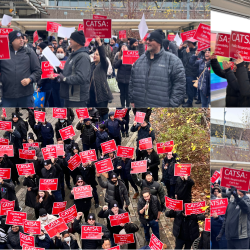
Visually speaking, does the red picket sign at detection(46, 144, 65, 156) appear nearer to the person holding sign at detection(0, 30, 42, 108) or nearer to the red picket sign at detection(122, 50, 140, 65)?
the person holding sign at detection(0, 30, 42, 108)

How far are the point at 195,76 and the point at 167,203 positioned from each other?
1.84 metres

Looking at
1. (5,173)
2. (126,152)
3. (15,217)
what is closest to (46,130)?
(5,173)

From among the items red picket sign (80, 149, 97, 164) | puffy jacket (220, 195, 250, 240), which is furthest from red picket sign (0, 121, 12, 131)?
puffy jacket (220, 195, 250, 240)

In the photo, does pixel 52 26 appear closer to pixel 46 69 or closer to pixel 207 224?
pixel 46 69

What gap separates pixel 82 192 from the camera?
476cm

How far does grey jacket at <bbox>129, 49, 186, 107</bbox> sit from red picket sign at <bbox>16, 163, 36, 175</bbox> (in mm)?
1811

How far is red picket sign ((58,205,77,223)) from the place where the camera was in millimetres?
4785

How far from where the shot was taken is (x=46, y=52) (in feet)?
13.5

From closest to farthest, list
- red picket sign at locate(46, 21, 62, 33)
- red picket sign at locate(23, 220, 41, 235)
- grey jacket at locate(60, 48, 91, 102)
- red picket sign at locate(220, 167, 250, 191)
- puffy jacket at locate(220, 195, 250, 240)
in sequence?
red picket sign at locate(46, 21, 62, 33)
grey jacket at locate(60, 48, 91, 102)
red picket sign at locate(220, 167, 250, 191)
puffy jacket at locate(220, 195, 250, 240)
red picket sign at locate(23, 220, 41, 235)

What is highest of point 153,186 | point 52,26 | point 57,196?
point 52,26

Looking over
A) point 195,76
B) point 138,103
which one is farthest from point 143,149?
point 195,76

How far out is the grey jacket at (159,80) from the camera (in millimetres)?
4109

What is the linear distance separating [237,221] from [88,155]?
2293 millimetres

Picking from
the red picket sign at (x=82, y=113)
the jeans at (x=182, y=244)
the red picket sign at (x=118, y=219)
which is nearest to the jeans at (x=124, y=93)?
the red picket sign at (x=82, y=113)
